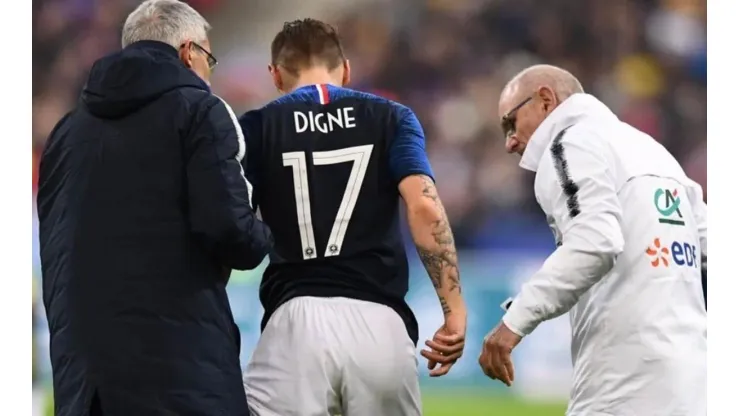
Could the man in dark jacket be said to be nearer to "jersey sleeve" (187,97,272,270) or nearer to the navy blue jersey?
"jersey sleeve" (187,97,272,270)

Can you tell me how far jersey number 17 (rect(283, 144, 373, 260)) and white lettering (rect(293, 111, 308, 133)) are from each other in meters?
0.06

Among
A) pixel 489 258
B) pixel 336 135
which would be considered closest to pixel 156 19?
pixel 336 135

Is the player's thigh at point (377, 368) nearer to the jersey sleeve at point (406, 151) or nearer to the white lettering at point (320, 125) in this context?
the jersey sleeve at point (406, 151)

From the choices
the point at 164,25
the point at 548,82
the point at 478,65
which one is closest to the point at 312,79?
the point at 164,25

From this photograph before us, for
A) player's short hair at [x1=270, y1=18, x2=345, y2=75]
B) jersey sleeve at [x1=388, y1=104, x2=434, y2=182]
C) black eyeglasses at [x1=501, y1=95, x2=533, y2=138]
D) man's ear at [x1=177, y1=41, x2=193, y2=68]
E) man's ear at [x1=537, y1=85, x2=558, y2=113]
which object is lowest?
jersey sleeve at [x1=388, y1=104, x2=434, y2=182]

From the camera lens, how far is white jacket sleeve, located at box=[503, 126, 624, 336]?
Answer: 2.06 meters

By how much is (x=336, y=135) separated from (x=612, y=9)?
177 cm

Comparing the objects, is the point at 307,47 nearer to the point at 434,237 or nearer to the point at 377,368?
the point at 434,237

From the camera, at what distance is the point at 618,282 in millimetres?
2168

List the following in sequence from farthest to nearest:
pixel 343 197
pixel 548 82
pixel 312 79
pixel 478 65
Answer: pixel 478 65 < pixel 548 82 < pixel 312 79 < pixel 343 197

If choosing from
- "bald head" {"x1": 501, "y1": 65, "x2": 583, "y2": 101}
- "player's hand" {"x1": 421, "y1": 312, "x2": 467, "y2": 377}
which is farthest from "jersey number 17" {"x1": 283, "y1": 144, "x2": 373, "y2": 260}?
"bald head" {"x1": 501, "y1": 65, "x2": 583, "y2": 101}

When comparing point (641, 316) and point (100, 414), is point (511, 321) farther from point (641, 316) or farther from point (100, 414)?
point (100, 414)

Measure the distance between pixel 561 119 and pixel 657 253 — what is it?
40 cm

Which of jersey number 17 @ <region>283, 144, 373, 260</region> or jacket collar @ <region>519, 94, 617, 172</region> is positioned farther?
jacket collar @ <region>519, 94, 617, 172</region>
